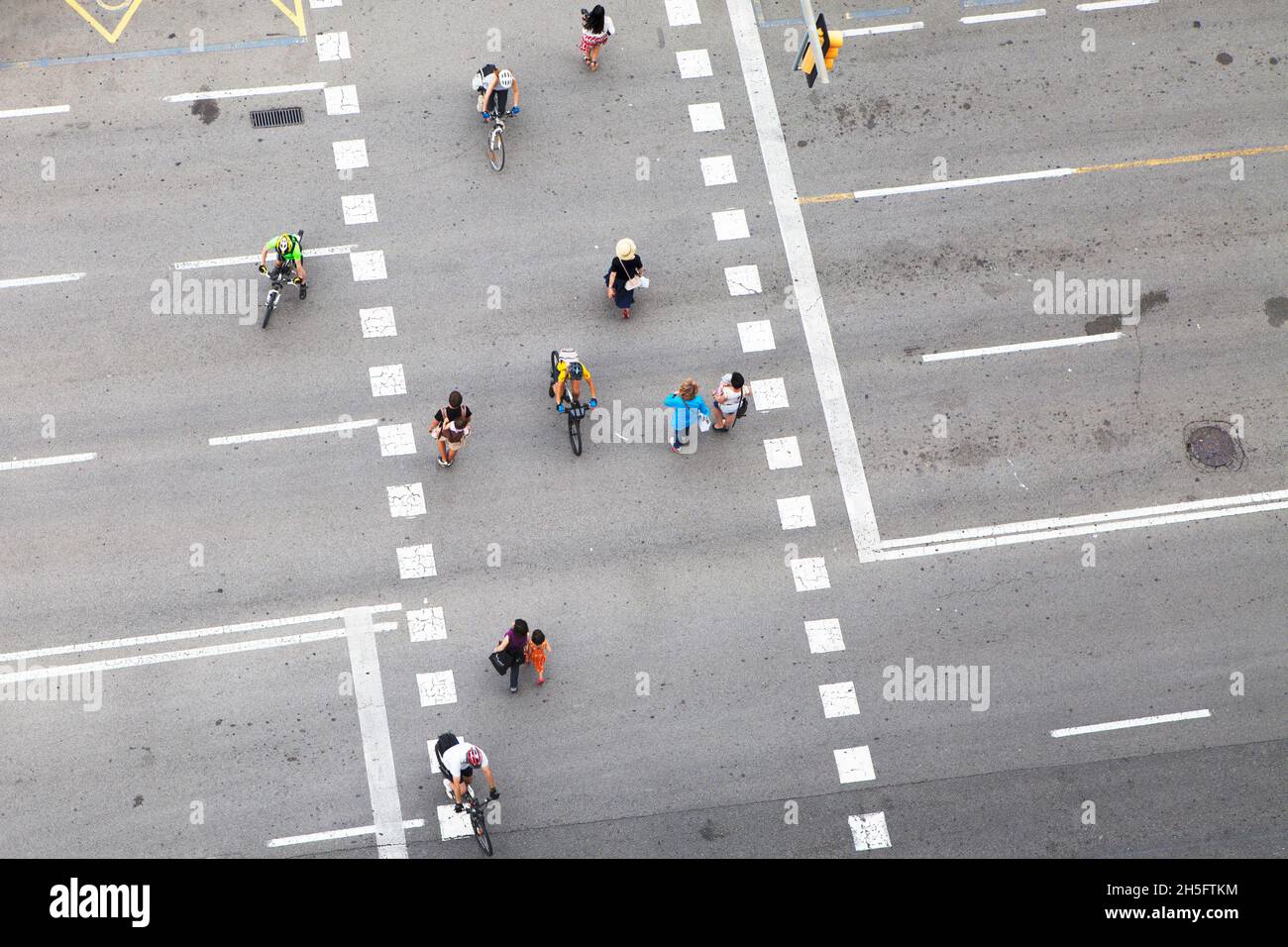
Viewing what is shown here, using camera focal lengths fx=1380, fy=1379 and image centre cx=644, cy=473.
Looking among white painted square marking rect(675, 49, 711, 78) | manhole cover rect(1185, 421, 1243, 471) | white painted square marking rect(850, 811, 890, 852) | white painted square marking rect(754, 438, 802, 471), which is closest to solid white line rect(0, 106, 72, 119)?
white painted square marking rect(675, 49, 711, 78)

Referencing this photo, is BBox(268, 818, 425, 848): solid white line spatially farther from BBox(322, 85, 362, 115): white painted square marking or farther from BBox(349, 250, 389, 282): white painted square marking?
BBox(322, 85, 362, 115): white painted square marking

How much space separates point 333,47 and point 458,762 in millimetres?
13543

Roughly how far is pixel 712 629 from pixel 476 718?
396 cm

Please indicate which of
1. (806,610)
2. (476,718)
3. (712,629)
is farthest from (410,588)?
(806,610)

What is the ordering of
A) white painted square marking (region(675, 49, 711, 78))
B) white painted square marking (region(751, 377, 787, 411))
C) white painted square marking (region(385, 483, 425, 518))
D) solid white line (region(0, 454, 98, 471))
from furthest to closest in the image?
white painted square marking (region(675, 49, 711, 78)), white painted square marking (region(751, 377, 787, 411)), white painted square marking (region(385, 483, 425, 518)), solid white line (region(0, 454, 98, 471))

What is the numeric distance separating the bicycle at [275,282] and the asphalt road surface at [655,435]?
1.41 ft

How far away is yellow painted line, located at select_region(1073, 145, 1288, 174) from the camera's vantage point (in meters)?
25.4

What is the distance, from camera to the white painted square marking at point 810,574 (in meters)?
22.3

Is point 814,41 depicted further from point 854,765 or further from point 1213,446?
point 854,765

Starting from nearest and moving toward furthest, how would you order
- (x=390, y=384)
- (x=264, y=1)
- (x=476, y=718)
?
(x=476, y=718) → (x=390, y=384) → (x=264, y=1)

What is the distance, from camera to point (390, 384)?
76.1ft

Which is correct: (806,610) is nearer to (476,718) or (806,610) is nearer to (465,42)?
(476,718)

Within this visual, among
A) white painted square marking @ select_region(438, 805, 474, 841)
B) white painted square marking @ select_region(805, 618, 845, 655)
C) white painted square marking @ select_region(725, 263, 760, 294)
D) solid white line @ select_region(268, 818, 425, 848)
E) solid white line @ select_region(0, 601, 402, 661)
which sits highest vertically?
white painted square marking @ select_region(725, 263, 760, 294)

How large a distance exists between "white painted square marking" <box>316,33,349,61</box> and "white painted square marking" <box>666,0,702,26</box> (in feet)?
19.7
